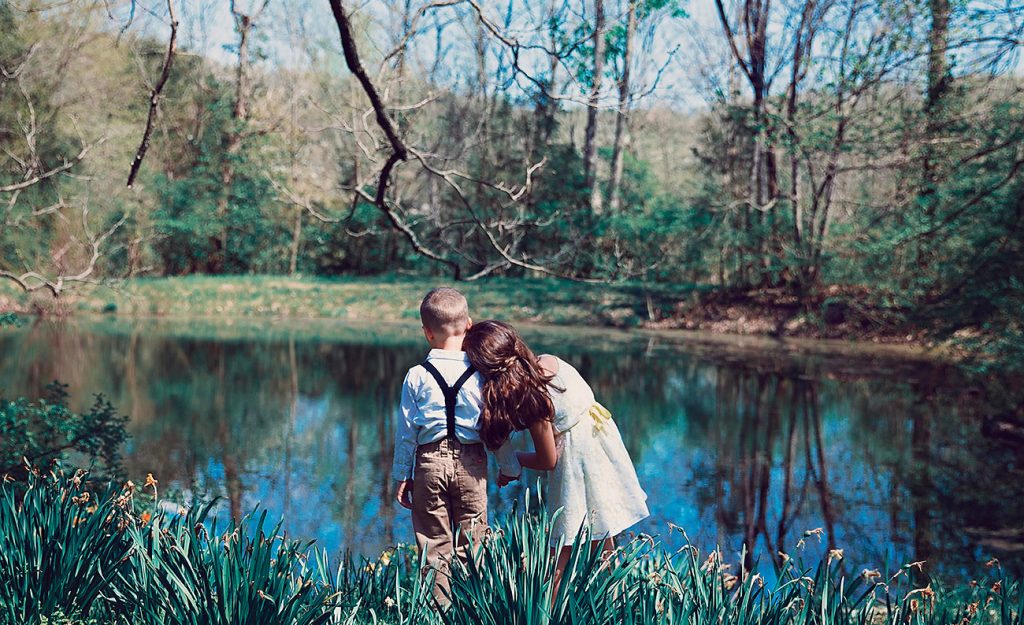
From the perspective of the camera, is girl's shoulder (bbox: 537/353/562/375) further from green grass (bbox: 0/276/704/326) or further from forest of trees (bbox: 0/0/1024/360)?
green grass (bbox: 0/276/704/326)

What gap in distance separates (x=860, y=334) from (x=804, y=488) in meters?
10.9

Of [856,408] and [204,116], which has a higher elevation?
[204,116]

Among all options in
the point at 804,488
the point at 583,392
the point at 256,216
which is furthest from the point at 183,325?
the point at 583,392

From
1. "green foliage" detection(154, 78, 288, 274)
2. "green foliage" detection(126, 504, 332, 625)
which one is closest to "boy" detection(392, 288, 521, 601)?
"green foliage" detection(126, 504, 332, 625)

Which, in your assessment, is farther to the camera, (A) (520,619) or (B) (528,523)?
(B) (528,523)

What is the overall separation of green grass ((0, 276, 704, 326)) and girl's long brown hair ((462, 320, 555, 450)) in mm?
17448

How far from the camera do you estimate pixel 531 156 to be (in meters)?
9.63

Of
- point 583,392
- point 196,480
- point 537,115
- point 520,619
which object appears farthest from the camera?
point 537,115

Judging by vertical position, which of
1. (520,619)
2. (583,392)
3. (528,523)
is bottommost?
(520,619)

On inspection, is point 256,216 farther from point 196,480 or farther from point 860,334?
point 196,480

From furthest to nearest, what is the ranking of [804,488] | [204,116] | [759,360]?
[204,116], [759,360], [804,488]

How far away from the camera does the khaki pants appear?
3.25 meters

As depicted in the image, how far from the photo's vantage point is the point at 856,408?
38.1 feet

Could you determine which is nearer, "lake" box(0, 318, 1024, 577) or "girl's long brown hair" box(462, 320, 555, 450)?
"girl's long brown hair" box(462, 320, 555, 450)
